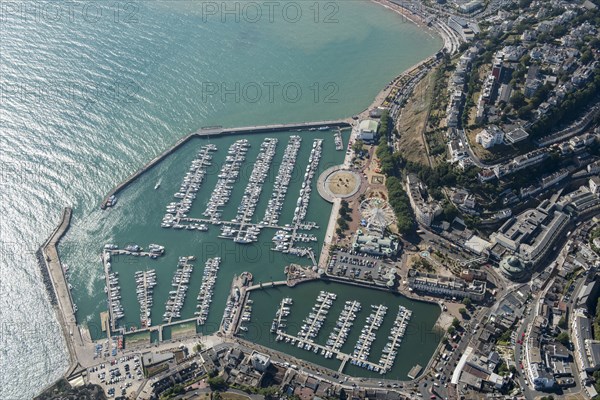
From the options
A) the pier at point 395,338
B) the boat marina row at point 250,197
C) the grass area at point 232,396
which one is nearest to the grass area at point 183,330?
the grass area at point 232,396

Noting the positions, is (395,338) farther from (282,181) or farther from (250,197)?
(282,181)

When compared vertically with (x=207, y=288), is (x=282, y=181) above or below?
above

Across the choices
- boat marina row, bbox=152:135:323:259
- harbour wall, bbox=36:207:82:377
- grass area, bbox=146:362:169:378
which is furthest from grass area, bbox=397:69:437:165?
harbour wall, bbox=36:207:82:377

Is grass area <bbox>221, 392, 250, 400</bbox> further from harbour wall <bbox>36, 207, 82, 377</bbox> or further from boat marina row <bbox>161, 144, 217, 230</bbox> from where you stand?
boat marina row <bbox>161, 144, 217, 230</bbox>

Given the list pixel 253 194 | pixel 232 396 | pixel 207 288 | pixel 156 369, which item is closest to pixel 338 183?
pixel 253 194

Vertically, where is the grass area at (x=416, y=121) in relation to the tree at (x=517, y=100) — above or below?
below

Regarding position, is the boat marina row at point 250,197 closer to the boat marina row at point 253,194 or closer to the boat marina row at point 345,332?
the boat marina row at point 253,194

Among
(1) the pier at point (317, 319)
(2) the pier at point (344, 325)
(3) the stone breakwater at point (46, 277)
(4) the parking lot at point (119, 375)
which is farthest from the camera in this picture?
(3) the stone breakwater at point (46, 277)
